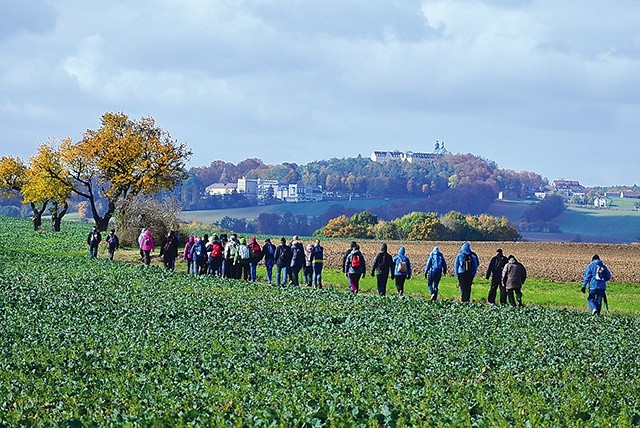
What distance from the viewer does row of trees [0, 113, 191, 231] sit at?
76812 millimetres

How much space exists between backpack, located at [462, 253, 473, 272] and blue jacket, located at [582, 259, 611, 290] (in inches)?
144

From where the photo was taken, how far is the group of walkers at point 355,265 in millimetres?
31906

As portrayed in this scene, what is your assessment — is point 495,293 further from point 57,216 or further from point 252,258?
point 57,216

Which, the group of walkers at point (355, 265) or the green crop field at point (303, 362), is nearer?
the green crop field at point (303, 362)

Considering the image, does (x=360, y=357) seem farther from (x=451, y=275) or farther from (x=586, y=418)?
(x=451, y=275)

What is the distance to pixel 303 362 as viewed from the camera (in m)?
18.2

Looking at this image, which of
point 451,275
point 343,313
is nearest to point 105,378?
point 343,313

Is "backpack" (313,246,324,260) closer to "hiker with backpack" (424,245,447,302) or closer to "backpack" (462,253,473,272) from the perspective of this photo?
"hiker with backpack" (424,245,447,302)

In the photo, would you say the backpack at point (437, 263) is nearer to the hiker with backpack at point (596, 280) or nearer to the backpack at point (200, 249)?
the hiker with backpack at point (596, 280)

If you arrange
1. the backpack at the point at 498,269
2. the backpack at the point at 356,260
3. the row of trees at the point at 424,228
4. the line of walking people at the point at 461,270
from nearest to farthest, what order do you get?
the line of walking people at the point at 461,270 < the backpack at the point at 498,269 < the backpack at the point at 356,260 < the row of trees at the point at 424,228

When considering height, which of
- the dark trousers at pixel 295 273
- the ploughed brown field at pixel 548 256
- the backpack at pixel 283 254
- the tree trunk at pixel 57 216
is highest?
the tree trunk at pixel 57 216

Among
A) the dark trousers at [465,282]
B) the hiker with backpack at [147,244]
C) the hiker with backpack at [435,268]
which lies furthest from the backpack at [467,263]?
the hiker with backpack at [147,244]

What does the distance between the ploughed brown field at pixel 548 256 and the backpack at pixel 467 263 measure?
1836 centimetres

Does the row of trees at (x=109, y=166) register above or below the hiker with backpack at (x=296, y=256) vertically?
above
